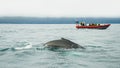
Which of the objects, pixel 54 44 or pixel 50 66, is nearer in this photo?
pixel 50 66

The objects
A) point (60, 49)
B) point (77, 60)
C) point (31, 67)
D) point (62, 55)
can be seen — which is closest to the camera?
point (31, 67)

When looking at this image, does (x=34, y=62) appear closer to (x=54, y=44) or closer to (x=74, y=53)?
(x=74, y=53)

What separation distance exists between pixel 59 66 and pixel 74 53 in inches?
231

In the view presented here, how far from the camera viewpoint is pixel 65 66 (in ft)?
54.6

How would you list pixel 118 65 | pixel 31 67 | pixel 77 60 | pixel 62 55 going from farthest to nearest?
pixel 62 55, pixel 77 60, pixel 118 65, pixel 31 67

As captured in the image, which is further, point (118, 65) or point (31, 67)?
point (118, 65)

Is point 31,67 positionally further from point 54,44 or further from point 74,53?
point 54,44

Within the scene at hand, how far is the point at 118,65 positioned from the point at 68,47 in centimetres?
831

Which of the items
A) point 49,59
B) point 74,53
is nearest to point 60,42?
point 74,53

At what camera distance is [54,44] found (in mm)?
25656

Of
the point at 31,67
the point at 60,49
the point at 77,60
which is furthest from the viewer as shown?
the point at 60,49

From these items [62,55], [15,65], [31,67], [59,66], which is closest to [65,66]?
[59,66]

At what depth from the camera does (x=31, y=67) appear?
15984 millimetres

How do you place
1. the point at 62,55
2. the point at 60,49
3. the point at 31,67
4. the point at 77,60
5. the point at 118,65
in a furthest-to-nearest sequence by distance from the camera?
the point at 60,49 → the point at 62,55 → the point at 77,60 → the point at 118,65 → the point at 31,67
